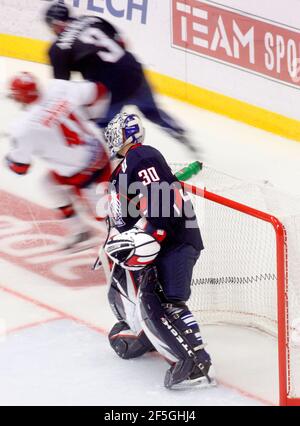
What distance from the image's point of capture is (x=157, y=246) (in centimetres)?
339

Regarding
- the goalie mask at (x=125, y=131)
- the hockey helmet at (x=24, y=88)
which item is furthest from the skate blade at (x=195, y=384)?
the hockey helmet at (x=24, y=88)

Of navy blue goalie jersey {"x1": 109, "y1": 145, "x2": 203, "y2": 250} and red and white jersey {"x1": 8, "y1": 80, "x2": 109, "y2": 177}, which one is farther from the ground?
navy blue goalie jersey {"x1": 109, "y1": 145, "x2": 203, "y2": 250}

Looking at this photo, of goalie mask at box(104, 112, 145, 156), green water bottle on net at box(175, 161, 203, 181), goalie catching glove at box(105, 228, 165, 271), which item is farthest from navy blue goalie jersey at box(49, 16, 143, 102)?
goalie catching glove at box(105, 228, 165, 271)

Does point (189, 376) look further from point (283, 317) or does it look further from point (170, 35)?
point (170, 35)

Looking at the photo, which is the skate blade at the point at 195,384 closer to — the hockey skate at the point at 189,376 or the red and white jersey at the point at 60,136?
the hockey skate at the point at 189,376

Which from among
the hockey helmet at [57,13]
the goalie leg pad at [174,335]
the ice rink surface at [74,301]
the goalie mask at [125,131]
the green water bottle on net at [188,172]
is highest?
the goalie mask at [125,131]

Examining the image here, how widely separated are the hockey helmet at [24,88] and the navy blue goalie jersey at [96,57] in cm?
18

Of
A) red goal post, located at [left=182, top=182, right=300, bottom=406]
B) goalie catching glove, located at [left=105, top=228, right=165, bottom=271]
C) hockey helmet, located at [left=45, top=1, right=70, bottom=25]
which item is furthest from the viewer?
hockey helmet, located at [left=45, top=1, right=70, bottom=25]

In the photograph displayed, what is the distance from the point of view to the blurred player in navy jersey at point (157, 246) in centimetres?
338

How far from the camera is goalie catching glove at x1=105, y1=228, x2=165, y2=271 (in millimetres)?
3357

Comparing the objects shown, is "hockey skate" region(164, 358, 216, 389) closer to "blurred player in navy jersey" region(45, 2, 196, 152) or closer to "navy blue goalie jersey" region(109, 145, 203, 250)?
"navy blue goalie jersey" region(109, 145, 203, 250)

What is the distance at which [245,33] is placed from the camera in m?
5.92

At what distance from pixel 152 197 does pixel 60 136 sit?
1.68 m

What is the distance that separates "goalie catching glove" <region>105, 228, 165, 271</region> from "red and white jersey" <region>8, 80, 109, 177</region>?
1.56m
